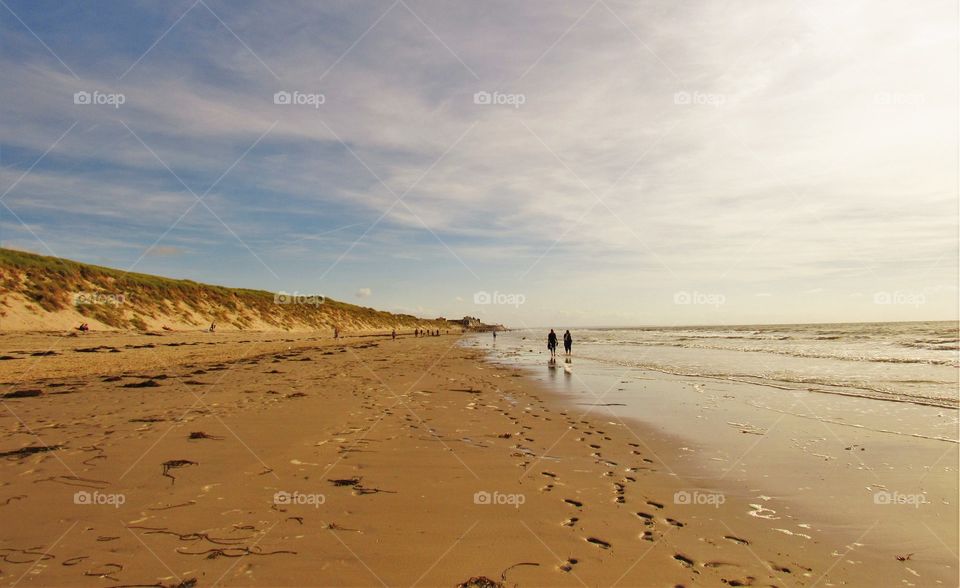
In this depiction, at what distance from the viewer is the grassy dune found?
34750mm

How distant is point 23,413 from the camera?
10.5m

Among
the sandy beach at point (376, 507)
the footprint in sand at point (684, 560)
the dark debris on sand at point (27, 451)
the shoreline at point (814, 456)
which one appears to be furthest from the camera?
the dark debris on sand at point (27, 451)

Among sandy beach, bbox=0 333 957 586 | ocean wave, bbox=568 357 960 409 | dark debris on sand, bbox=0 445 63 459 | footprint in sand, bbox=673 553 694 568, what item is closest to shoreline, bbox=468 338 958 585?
sandy beach, bbox=0 333 957 586

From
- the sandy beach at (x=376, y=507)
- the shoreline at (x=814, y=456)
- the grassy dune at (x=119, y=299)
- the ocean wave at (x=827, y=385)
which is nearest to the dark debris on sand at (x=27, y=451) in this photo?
the sandy beach at (x=376, y=507)

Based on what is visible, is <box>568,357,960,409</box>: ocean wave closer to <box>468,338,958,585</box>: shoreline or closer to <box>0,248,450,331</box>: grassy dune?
<box>468,338,958,585</box>: shoreline

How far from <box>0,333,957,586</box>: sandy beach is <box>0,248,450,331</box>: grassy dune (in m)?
31.4

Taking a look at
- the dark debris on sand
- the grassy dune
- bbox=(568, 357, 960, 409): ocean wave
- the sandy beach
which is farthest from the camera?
the grassy dune

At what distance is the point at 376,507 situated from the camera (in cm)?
584

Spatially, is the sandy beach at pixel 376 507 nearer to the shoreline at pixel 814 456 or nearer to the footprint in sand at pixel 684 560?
the footprint in sand at pixel 684 560

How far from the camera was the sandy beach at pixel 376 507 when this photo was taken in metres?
4.44

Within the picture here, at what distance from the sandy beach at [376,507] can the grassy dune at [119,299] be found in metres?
31.4

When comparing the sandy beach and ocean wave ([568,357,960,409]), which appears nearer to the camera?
the sandy beach

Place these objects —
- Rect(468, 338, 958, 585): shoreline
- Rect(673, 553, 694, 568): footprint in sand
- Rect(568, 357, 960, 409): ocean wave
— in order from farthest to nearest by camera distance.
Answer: Rect(568, 357, 960, 409): ocean wave → Rect(468, 338, 958, 585): shoreline → Rect(673, 553, 694, 568): footprint in sand

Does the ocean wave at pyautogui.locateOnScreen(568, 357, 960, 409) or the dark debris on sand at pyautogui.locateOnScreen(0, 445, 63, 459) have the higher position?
the dark debris on sand at pyautogui.locateOnScreen(0, 445, 63, 459)
